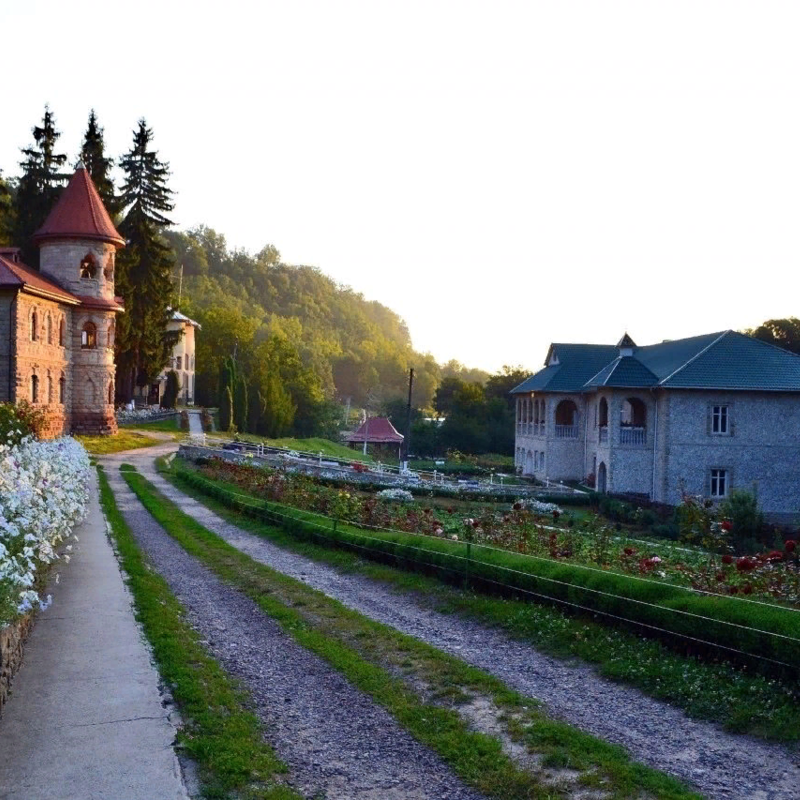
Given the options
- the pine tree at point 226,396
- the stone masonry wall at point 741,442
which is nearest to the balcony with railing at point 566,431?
the stone masonry wall at point 741,442

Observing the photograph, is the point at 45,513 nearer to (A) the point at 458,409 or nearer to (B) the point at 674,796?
(B) the point at 674,796

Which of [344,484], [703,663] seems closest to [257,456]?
[344,484]

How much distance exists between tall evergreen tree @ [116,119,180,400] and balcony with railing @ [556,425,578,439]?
2216 centimetres

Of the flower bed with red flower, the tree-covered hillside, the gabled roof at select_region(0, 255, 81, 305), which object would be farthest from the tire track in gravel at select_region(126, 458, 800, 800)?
the tree-covered hillside

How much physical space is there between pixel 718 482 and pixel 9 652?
3313 cm

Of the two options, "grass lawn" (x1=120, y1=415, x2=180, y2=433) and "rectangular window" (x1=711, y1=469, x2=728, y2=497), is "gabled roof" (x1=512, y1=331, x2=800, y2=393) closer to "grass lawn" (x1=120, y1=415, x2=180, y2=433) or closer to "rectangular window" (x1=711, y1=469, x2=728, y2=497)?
"rectangular window" (x1=711, y1=469, x2=728, y2=497)

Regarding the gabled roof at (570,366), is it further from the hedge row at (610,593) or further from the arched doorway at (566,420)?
the hedge row at (610,593)

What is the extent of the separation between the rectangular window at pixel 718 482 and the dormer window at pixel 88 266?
28.3m

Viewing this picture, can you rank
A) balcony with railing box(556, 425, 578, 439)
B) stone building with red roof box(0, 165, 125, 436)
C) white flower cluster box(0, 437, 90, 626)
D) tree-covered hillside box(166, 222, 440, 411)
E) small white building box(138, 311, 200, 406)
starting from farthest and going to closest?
tree-covered hillside box(166, 222, 440, 411) < small white building box(138, 311, 200, 406) < balcony with railing box(556, 425, 578, 439) < stone building with red roof box(0, 165, 125, 436) < white flower cluster box(0, 437, 90, 626)

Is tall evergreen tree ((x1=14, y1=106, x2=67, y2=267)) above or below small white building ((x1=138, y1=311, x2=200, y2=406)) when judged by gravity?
above

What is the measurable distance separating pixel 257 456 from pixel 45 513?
82.8 ft

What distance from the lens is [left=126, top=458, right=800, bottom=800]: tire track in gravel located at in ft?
20.0

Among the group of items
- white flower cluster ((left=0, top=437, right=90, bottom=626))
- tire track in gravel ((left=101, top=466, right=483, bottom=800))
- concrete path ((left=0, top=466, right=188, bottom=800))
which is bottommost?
tire track in gravel ((left=101, top=466, right=483, bottom=800))

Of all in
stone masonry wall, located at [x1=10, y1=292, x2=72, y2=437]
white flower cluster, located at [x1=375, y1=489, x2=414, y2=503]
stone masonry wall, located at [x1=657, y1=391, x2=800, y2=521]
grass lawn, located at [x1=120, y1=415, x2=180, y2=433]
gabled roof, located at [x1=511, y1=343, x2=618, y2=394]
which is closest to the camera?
white flower cluster, located at [x1=375, y1=489, x2=414, y2=503]
